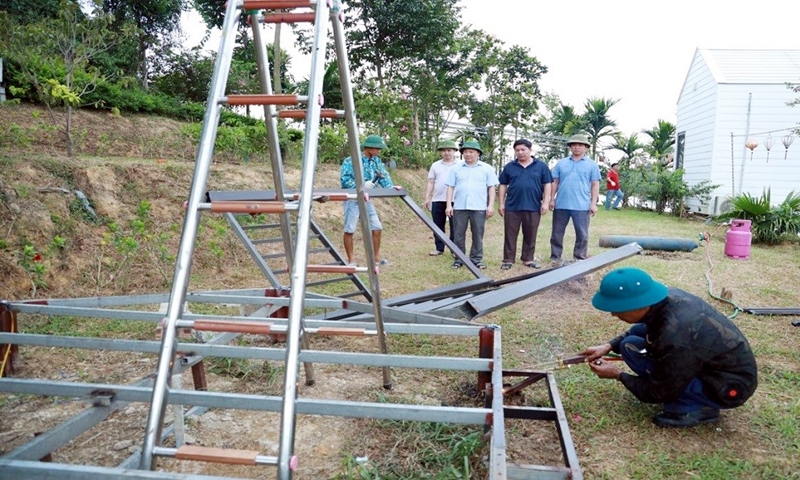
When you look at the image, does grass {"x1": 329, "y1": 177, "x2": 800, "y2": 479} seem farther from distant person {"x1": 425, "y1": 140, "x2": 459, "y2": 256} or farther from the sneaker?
distant person {"x1": 425, "y1": 140, "x2": 459, "y2": 256}

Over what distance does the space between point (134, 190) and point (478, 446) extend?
6.02 m

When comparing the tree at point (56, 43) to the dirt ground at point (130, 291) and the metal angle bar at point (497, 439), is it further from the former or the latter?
the metal angle bar at point (497, 439)

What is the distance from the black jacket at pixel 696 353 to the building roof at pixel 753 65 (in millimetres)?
13368

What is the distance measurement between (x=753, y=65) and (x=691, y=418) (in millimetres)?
14876

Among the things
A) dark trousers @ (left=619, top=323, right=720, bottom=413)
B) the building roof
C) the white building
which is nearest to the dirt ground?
dark trousers @ (left=619, top=323, right=720, bottom=413)

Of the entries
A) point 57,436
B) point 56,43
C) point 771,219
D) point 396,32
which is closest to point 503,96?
point 396,32

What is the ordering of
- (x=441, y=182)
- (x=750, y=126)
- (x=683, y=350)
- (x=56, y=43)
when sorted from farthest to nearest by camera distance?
(x=750, y=126) < (x=441, y=182) < (x=56, y=43) < (x=683, y=350)

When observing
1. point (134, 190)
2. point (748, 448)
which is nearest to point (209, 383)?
point (748, 448)

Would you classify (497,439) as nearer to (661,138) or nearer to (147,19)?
(147,19)

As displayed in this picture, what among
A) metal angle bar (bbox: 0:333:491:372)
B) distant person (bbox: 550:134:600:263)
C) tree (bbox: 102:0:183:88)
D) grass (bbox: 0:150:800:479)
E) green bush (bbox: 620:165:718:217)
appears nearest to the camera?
metal angle bar (bbox: 0:333:491:372)

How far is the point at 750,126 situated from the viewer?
13.6 meters

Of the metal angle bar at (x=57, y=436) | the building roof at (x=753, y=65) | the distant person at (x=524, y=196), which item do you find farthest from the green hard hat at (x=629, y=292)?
the building roof at (x=753, y=65)

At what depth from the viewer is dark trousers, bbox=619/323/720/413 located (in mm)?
2859

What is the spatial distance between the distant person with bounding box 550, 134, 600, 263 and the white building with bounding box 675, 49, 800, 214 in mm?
8668
